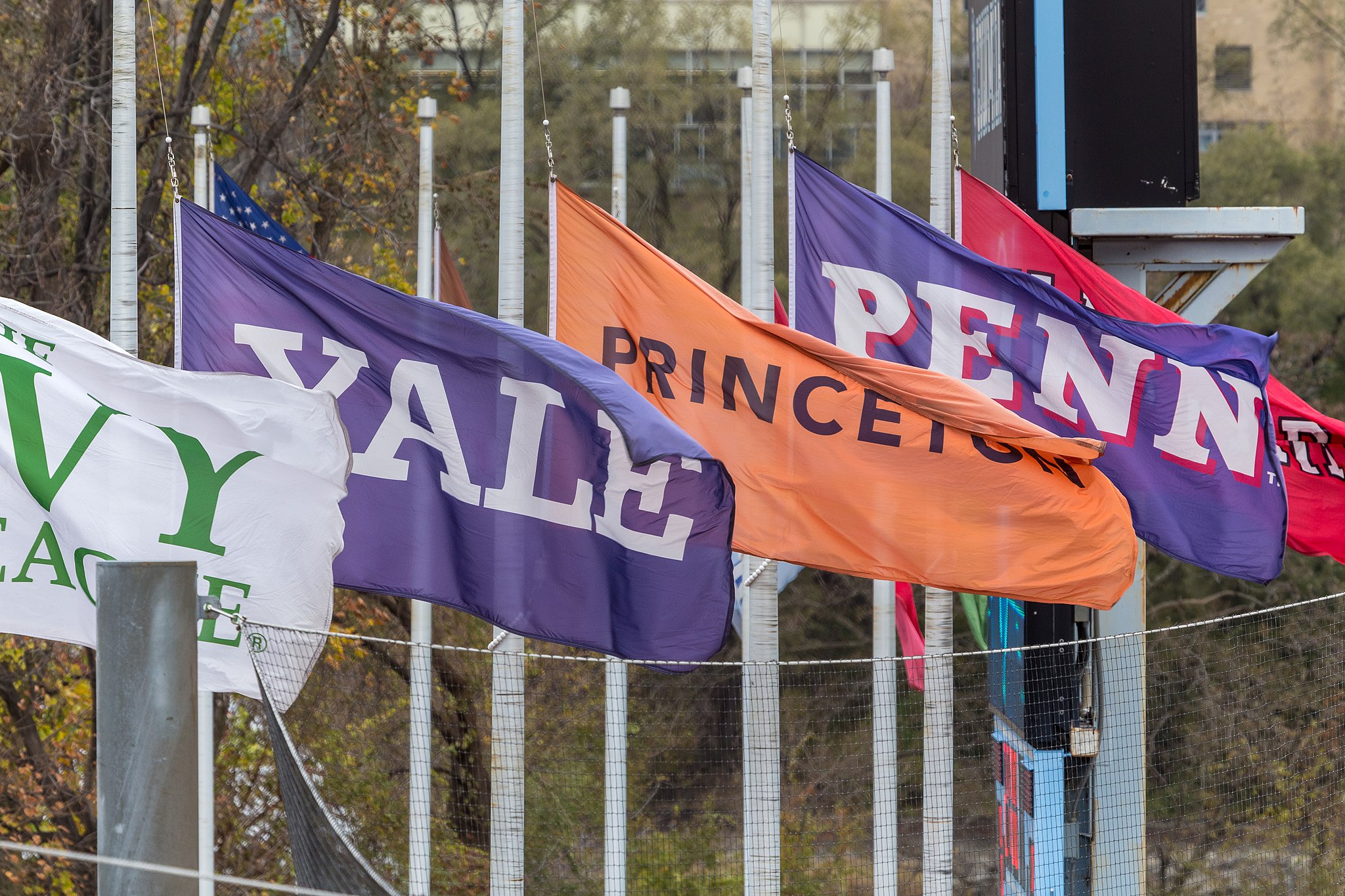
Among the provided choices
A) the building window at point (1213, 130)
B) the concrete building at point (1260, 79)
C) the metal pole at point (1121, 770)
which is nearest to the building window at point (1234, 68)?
the concrete building at point (1260, 79)

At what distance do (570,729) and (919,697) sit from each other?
6.05 meters

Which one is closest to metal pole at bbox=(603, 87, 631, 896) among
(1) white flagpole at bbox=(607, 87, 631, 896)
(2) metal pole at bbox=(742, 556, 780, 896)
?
(1) white flagpole at bbox=(607, 87, 631, 896)

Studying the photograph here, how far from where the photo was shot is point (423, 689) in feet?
38.4

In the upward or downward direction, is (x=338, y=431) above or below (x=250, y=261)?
below

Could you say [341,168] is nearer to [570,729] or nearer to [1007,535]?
[570,729]

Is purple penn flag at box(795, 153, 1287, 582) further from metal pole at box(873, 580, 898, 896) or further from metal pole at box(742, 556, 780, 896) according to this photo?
metal pole at box(873, 580, 898, 896)

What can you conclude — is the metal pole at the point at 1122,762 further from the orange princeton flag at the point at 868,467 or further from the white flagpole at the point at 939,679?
the orange princeton flag at the point at 868,467

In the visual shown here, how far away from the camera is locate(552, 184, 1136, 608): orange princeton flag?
24.8 ft

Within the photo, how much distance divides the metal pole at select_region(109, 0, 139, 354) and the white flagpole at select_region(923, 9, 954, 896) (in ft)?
16.0

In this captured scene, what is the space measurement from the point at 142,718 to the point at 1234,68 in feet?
95.8

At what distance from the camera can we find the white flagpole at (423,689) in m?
11.1

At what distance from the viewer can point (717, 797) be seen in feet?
66.2

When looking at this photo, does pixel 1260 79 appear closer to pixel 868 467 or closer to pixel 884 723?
pixel 884 723

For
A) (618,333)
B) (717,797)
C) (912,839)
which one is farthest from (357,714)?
(618,333)
